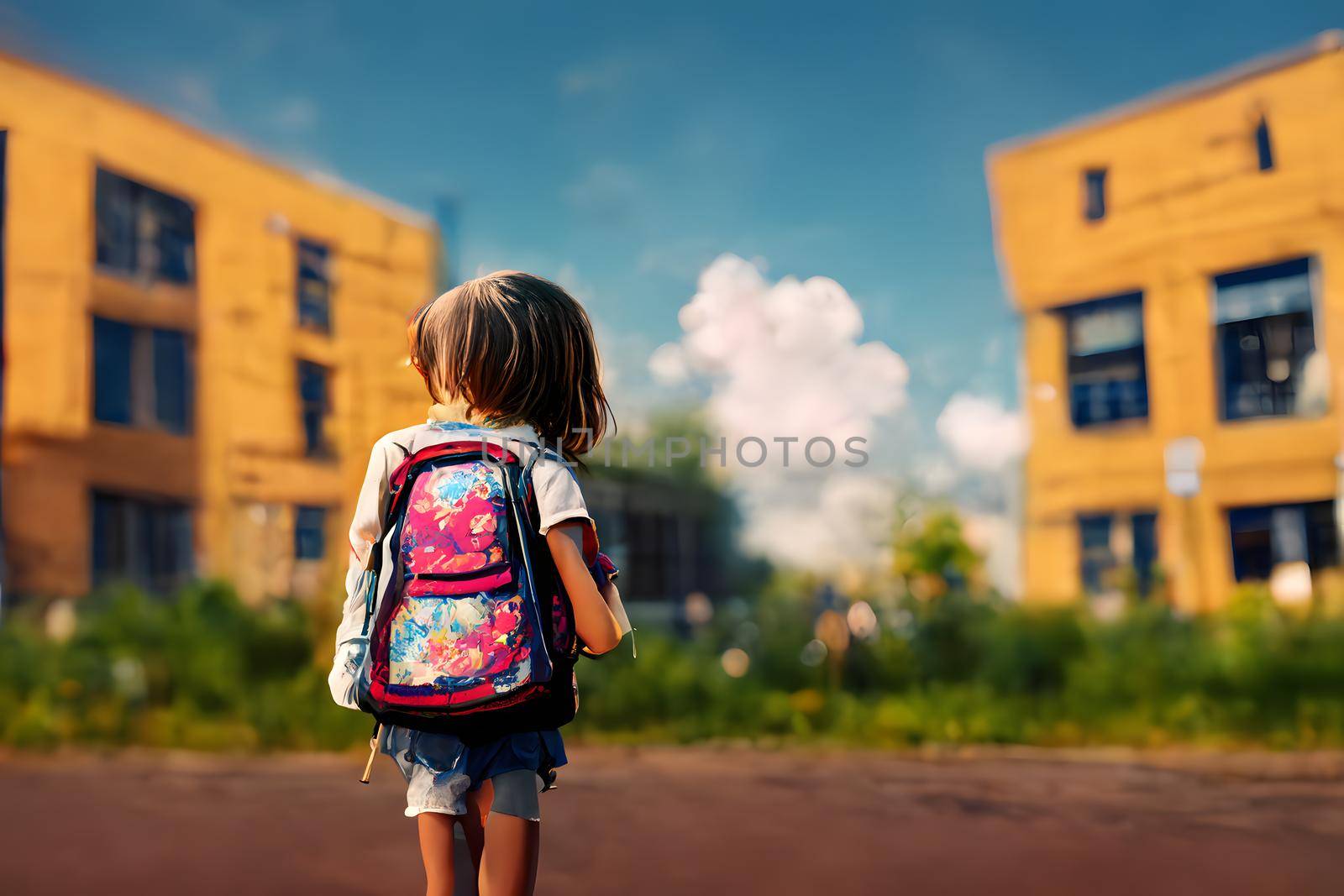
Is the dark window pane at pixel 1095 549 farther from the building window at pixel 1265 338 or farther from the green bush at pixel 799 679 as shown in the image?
the building window at pixel 1265 338

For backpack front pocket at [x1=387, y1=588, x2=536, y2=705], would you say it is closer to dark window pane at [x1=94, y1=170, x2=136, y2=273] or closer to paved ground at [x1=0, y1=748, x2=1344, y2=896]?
paved ground at [x1=0, y1=748, x2=1344, y2=896]

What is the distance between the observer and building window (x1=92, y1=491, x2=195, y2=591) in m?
7.77

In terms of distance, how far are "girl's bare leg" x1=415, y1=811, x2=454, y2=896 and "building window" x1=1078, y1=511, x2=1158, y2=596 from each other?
6312 mm

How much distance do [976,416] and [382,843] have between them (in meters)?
4.50

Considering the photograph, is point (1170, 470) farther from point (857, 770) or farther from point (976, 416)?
point (857, 770)

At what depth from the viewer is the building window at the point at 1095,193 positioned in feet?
24.9

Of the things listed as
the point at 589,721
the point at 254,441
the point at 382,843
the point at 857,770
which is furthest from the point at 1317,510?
the point at 254,441

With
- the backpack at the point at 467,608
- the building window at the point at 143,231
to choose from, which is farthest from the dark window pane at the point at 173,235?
the backpack at the point at 467,608

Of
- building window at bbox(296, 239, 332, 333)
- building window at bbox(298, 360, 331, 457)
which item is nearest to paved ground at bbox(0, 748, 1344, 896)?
building window at bbox(298, 360, 331, 457)

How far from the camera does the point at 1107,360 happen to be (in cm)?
750

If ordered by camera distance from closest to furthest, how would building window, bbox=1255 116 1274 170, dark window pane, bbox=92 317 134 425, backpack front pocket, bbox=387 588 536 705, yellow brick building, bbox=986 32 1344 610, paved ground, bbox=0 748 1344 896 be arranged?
1. backpack front pocket, bbox=387 588 536 705
2. paved ground, bbox=0 748 1344 896
3. yellow brick building, bbox=986 32 1344 610
4. building window, bbox=1255 116 1274 170
5. dark window pane, bbox=92 317 134 425

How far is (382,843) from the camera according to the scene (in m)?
4.30

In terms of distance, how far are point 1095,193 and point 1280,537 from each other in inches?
95.6

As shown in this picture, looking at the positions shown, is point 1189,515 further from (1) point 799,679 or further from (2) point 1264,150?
(1) point 799,679
